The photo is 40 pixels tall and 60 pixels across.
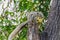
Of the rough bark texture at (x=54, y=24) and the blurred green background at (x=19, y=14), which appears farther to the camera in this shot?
the blurred green background at (x=19, y=14)

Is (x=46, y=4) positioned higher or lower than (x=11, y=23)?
higher

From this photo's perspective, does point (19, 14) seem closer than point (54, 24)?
No

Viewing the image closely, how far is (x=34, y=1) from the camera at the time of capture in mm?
2205

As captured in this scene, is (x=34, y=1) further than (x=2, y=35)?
No

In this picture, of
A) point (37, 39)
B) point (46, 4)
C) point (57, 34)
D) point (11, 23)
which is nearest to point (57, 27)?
point (57, 34)

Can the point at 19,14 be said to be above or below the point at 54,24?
below

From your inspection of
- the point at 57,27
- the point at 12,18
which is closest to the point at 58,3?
the point at 57,27

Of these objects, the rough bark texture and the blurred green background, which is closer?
the rough bark texture

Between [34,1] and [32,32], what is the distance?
0.85m

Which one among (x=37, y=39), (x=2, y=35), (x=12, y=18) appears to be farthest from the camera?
(x=12, y=18)

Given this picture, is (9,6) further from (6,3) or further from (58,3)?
(58,3)

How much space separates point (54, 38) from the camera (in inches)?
55.1

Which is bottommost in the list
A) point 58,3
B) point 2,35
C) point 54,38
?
point 2,35

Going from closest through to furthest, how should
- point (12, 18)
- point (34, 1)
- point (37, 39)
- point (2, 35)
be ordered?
point (37, 39) < point (34, 1) < point (2, 35) < point (12, 18)
